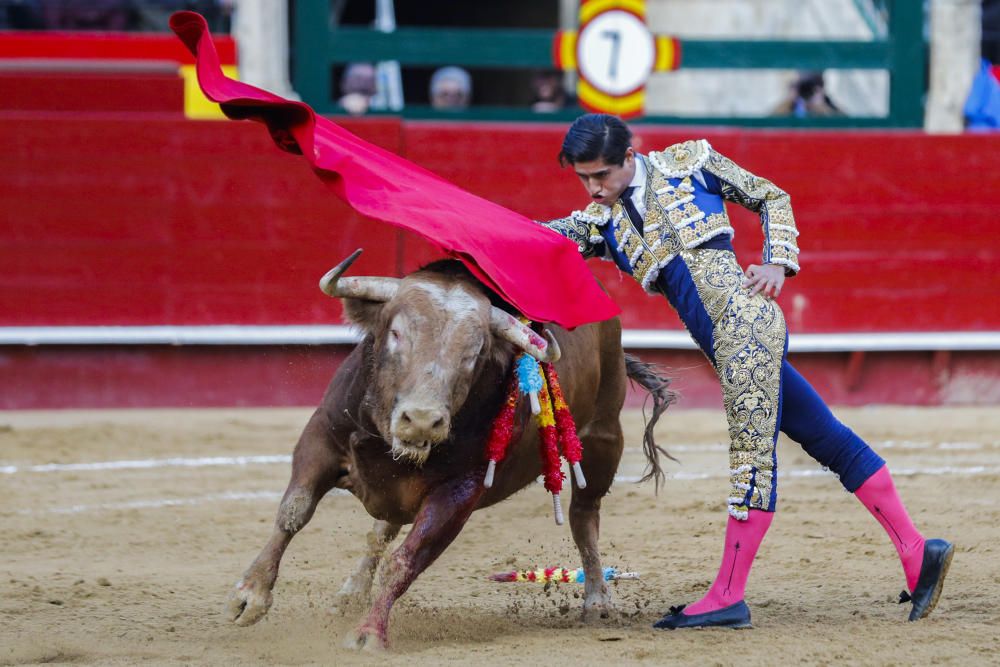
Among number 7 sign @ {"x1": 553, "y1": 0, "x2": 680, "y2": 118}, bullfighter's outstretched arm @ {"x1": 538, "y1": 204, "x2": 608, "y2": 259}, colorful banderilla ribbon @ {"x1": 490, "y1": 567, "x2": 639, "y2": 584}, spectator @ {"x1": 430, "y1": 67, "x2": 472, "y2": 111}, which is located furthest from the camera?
spectator @ {"x1": 430, "y1": 67, "x2": 472, "y2": 111}

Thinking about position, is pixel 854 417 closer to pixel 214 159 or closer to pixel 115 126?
pixel 214 159

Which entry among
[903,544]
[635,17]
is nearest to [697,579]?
[903,544]

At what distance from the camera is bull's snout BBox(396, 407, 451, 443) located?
9.52 feet

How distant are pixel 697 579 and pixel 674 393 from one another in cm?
49

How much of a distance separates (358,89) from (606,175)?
5377 millimetres

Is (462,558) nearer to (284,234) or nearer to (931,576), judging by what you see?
(931,576)

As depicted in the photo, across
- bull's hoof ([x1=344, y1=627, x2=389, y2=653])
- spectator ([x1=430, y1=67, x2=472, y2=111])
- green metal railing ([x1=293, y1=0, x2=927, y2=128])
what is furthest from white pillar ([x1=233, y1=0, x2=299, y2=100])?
bull's hoof ([x1=344, y1=627, x2=389, y2=653])

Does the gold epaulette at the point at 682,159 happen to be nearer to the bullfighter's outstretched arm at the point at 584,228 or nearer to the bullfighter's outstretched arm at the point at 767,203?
the bullfighter's outstretched arm at the point at 767,203

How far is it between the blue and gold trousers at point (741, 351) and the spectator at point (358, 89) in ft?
16.5

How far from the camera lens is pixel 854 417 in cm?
677

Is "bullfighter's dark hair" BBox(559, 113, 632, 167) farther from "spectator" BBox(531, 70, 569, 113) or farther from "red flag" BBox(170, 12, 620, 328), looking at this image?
"spectator" BBox(531, 70, 569, 113)

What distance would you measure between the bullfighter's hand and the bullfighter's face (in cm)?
33

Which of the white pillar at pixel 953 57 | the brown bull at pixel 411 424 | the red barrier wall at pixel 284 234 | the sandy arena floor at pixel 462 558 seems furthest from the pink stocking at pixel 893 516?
the white pillar at pixel 953 57

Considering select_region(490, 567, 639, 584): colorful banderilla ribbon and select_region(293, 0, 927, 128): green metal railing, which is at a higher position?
select_region(293, 0, 927, 128): green metal railing
